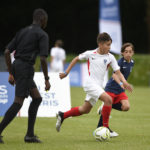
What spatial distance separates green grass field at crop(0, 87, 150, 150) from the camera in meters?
6.86

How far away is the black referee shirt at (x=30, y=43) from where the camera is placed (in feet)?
22.3

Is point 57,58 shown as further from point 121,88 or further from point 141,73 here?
point 121,88

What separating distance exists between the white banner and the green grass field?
1.41 feet

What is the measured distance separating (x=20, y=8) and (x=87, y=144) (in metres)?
33.6

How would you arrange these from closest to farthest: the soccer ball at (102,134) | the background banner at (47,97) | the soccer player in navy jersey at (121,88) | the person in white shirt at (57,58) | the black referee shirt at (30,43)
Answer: the black referee shirt at (30,43)
the soccer ball at (102,134)
the soccer player in navy jersey at (121,88)
the background banner at (47,97)
the person in white shirt at (57,58)

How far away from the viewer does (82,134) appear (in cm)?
828

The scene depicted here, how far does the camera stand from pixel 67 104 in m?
10.8

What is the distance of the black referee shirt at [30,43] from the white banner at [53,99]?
12.8ft

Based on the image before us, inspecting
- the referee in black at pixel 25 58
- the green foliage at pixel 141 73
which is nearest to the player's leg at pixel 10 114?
the referee in black at pixel 25 58

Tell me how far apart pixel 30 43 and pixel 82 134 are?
2247 mm

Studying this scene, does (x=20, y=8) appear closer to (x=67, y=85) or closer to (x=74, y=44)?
(x=74, y=44)

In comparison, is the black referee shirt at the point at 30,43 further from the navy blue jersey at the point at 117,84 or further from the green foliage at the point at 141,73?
the green foliage at the point at 141,73

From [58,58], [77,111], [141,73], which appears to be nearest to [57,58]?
[58,58]

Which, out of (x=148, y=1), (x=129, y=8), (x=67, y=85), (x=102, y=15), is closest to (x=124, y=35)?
(x=129, y=8)
